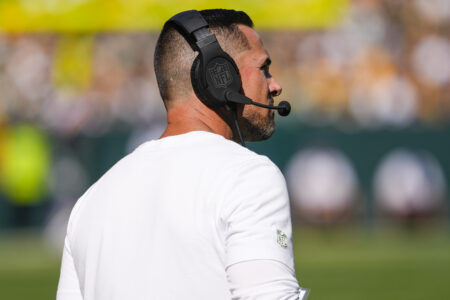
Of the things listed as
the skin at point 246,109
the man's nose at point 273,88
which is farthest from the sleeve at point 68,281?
the man's nose at point 273,88

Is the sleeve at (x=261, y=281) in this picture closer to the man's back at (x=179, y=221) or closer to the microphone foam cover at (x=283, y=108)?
the man's back at (x=179, y=221)

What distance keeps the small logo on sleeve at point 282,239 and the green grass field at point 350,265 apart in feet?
24.5

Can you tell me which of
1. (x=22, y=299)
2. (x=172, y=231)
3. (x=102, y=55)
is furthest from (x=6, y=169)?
(x=172, y=231)

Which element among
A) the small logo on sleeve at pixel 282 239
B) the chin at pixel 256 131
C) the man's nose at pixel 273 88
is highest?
the man's nose at pixel 273 88

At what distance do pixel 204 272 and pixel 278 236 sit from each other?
0.65ft

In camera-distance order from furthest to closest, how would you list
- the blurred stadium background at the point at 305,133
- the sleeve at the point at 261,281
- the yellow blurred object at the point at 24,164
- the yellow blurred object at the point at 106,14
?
the yellow blurred object at the point at 24,164 → the blurred stadium background at the point at 305,133 → the yellow blurred object at the point at 106,14 → the sleeve at the point at 261,281

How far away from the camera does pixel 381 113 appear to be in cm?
1656

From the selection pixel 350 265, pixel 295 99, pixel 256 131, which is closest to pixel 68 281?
pixel 256 131

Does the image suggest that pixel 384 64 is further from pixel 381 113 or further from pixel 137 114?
pixel 137 114

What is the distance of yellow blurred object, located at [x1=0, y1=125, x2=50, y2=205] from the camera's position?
16234mm

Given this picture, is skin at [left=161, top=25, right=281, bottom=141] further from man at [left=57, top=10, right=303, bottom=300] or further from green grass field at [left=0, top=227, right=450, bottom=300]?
green grass field at [left=0, top=227, right=450, bottom=300]

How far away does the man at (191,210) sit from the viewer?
2.09 metres

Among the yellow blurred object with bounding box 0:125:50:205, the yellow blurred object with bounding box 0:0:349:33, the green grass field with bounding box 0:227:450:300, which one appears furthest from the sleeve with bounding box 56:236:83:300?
the yellow blurred object with bounding box 0:125:50:205

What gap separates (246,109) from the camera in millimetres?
2580
